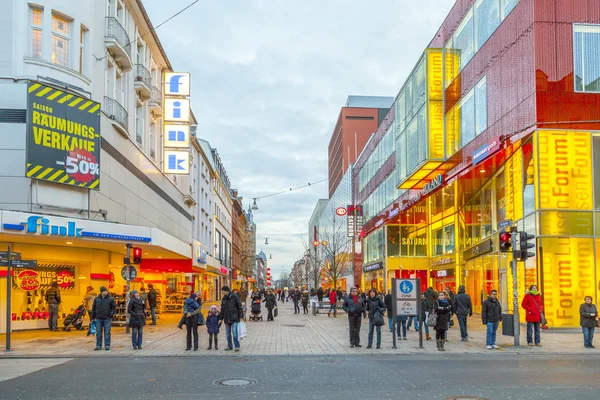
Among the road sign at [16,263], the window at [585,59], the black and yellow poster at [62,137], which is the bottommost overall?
the road sign at [16,263]

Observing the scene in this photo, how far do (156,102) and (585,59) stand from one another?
68.3 feet

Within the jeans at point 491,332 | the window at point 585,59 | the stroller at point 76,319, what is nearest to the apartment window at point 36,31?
the stroller at point 76,319

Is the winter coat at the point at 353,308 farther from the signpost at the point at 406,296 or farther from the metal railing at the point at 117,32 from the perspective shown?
the metal railing at the point at 117,32

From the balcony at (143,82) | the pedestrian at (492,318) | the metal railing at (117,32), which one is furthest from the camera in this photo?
the balcony at (143,82)

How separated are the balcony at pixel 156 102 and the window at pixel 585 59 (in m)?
20.1

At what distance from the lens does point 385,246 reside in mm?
52156

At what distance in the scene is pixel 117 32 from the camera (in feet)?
87.1

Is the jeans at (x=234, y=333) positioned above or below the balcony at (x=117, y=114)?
below

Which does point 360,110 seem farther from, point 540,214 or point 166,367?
point 166,367

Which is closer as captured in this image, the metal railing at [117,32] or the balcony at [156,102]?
the metal railing at [117,32]

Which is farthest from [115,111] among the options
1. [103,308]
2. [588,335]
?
[588,335]

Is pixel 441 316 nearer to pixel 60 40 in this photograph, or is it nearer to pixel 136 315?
pixel 136 315

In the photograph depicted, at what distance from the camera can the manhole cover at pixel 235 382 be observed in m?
11.2

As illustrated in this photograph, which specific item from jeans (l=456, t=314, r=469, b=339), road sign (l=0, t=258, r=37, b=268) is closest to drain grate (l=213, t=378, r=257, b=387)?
road sign (l=0, t=258, r=37, b=268)
